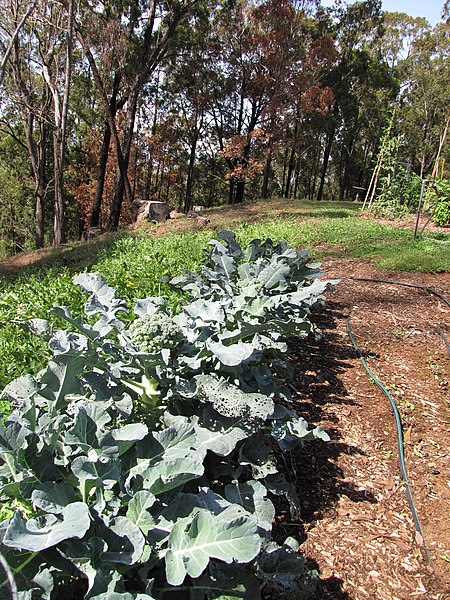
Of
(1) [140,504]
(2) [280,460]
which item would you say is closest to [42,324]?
(1) [140,504]

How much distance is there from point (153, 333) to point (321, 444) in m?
1.34

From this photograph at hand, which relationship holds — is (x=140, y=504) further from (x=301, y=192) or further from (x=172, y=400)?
(x=301, y=192)

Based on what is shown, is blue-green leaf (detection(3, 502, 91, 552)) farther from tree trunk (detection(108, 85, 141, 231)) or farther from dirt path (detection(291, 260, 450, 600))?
tree trunk (detection(108, 85, 141, 231))

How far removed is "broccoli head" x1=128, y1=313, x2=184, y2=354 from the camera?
66.5 inches

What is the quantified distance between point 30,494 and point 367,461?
180cm

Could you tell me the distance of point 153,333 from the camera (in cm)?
171

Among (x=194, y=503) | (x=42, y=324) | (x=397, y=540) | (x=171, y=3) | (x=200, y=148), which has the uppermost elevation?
(x=171, y=3)

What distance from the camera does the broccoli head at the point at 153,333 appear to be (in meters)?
1.69

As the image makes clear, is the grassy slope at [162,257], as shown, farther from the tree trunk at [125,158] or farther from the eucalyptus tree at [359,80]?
the eucalyptus tree at [359,80]

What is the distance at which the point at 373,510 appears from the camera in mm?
2080

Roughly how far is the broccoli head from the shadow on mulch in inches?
39.2

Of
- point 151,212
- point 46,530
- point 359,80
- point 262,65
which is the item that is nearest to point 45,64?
point 151,212

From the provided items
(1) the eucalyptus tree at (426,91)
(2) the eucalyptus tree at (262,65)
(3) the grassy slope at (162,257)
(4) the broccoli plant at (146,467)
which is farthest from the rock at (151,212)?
(1) the eucalyptus tree at (426,91)

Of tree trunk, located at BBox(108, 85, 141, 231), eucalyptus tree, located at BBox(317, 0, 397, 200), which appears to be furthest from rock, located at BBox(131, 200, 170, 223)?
eucalyptus tree, located at BBox(317, 0, 397, 200)
